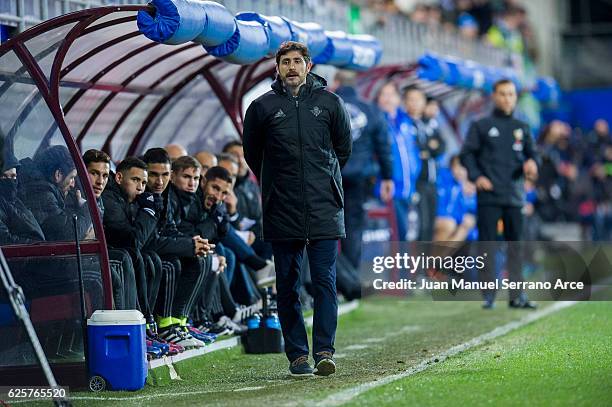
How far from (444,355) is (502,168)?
5048 millimetres

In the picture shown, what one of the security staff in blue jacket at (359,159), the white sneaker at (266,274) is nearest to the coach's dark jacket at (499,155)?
the security staff in blue jacket at (359,159)

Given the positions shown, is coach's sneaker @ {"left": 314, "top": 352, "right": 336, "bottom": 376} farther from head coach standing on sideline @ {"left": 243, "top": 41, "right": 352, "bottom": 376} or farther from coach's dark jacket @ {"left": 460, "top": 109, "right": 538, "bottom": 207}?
coach's dark jacket @ {"left": 460, "top": 109, "right": 538, "bottom": 207}

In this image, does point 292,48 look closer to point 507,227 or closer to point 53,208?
point 53,208

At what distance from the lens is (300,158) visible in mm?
10859

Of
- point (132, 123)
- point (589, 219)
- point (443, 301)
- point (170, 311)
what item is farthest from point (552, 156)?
point (170, 311)

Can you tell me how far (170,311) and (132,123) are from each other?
3118mm

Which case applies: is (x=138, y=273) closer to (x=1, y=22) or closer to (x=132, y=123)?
(x=1, y=22)

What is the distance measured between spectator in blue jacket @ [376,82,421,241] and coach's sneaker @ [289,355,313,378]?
8707 mm

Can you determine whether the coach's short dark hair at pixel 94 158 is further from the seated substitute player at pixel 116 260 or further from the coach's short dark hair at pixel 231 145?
the coach's short dark hair at pixel 231 145

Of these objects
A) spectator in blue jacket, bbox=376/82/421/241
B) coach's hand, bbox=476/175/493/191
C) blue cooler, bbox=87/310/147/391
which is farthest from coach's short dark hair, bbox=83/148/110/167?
spectator in blue jacket, bbox=376/82/421/241

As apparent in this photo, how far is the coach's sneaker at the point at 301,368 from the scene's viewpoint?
429 inches

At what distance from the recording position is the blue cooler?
10438mm

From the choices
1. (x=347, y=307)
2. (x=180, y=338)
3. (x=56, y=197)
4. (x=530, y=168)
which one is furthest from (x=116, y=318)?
(x=530, y=168)

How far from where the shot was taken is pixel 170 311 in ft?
40.7
